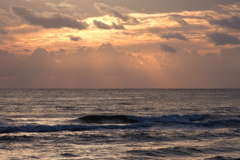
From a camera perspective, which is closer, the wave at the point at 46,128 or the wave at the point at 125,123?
the wave at the point at 46,128

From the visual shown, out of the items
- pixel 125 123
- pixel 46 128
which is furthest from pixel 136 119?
pixel 46 128

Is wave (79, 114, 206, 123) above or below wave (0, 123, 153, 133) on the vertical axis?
below

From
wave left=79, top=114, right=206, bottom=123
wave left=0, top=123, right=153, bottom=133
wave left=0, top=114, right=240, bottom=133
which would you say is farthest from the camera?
wave left=79, top=114, right=206, bottom=123

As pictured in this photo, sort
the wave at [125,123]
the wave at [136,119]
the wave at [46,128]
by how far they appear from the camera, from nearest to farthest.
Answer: the wave at [46,128]
the wave at [125,123]
the wave at [136,119]

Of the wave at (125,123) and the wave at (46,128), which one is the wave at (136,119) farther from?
the wave at (46,128)

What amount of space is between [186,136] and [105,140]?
8.11 m

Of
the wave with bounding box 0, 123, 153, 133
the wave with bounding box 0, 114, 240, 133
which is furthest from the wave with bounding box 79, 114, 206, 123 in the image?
the wave with bounding box 0, 123, 153, 133

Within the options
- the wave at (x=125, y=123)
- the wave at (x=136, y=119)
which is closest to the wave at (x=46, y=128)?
the wave at (x=125, y=123)

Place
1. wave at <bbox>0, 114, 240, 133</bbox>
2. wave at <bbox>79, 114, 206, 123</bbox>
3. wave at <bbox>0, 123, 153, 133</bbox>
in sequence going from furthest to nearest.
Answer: wave at <bbox>79, 114, 206, 123</bbox> → wave at <bbox>0, 114, 240, 133</bbox> → wave at <bbox>0, 123, 153, 133</bbox>

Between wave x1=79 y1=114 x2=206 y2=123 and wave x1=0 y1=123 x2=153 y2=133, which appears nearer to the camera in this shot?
wave x1=0 y1=123 x2=153 y2=133

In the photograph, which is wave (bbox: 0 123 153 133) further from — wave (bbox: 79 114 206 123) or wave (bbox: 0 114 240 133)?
wave (bbox: 79 114 206 123)

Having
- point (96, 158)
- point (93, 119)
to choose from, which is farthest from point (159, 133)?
point (93, 119)

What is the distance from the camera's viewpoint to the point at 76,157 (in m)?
21.4

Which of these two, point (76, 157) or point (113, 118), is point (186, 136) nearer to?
point (76, 157)
